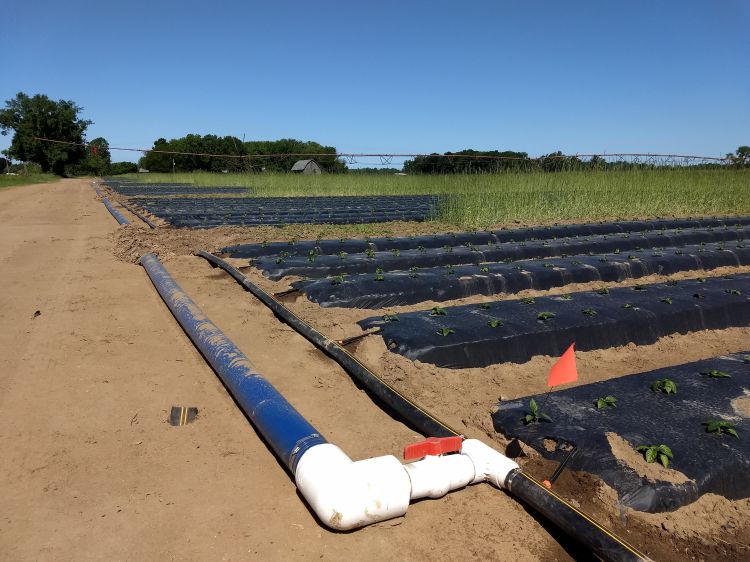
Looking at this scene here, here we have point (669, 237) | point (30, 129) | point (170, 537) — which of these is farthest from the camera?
point (30, 129)

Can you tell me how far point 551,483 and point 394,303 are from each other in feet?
9.32

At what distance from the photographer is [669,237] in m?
8.25

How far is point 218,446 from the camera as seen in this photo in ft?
8.04

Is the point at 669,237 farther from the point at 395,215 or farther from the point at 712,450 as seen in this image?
the point at 712,450

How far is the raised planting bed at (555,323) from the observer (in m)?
3.47

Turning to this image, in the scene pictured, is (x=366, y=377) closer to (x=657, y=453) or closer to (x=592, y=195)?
(x=657, y=453)

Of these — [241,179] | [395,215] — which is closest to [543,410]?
[395,215]

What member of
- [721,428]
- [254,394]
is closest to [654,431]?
[721,428]

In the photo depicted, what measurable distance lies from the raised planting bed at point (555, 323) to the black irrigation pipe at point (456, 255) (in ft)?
6.47

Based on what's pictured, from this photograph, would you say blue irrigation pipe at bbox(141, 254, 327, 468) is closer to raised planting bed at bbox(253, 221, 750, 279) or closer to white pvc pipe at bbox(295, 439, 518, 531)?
white pvc pipe at bbox(295, 439, 518, 531)

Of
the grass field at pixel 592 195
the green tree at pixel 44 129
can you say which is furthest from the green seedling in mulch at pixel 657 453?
the green tree at pixel 44 129

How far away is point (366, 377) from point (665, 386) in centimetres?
171

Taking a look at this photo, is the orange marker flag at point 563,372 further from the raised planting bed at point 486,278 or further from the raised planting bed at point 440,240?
the raised planting bed at point 440,240

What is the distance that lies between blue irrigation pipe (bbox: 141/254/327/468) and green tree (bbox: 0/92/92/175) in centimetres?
6619
